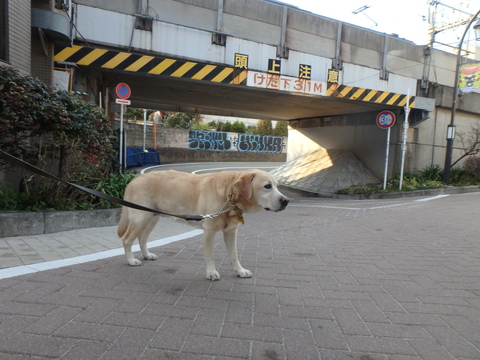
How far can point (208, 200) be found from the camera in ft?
11.6

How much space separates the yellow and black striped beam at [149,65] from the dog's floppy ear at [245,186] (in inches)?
285

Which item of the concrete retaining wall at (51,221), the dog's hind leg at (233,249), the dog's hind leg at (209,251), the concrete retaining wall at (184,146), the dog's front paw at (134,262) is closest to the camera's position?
the dog's hind leg at (209,251)

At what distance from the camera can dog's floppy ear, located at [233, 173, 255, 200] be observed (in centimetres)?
332

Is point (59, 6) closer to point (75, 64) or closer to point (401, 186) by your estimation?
point (75, 64)

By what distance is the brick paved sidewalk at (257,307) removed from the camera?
2.29m

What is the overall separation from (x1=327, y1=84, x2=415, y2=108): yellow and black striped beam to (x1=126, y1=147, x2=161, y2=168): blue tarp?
1411 cm

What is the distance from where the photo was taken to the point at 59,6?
25.3 ft

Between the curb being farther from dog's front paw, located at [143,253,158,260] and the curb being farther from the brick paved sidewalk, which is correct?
dog's front paw, located at [143,253,158,260]

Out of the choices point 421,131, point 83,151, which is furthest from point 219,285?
point 421,131

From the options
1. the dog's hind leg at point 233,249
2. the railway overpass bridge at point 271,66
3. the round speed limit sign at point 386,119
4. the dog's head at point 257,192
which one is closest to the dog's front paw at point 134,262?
the dog's hind leg at point 233,249

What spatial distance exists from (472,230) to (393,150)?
9.05 meters

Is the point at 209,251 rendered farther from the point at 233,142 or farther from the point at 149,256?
the point at 233,142

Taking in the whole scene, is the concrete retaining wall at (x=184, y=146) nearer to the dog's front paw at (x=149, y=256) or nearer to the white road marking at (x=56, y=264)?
the white road marking at (x=56, y=264)

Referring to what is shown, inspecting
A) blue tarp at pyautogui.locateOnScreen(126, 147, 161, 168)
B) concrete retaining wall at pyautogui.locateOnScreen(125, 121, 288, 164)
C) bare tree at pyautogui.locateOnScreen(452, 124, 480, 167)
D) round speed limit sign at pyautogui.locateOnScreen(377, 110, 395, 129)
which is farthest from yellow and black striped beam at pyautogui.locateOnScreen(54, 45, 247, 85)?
concrete retaining wall at pyautogui.locateOnScreen(125, 121, 288, 164)
